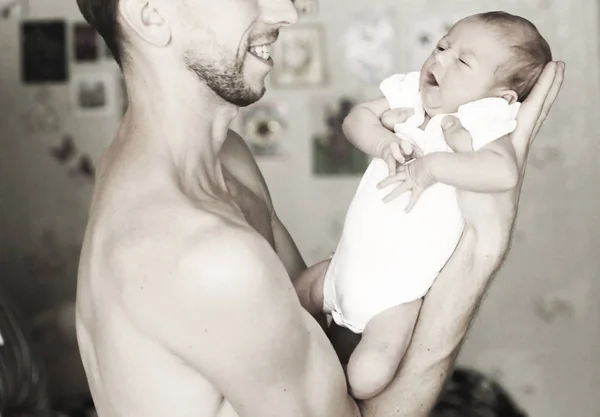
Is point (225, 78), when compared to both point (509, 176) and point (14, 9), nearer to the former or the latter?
point (509, 176)

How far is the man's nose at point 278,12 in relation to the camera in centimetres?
91

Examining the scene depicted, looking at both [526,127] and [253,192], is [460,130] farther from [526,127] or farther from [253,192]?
[253,192]

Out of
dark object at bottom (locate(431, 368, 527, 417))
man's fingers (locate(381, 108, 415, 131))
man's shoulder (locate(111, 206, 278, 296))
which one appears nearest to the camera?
man's shoulder (locate(111, 206, 278, 296))

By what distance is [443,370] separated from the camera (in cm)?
99

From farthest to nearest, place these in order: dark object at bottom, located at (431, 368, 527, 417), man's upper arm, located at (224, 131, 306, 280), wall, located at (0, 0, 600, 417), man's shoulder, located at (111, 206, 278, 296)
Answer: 1. wall, located at (0, 0, 600, 417)
2. dark object at bottom, located at (431, 368, 527, 417)
3. man's upper arm, located at (224, 131, 306, 280)
4. man's shoulder, located at (111, 206, 278, 296)

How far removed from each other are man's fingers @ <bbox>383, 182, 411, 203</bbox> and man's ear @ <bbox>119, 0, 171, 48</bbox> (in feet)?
1.03

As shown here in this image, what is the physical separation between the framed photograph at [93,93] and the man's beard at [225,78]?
146cm

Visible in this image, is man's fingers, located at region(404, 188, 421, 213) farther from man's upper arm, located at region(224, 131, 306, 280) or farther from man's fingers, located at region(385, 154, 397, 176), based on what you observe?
man's upper arm, located at region(224, 131, 306, 280)

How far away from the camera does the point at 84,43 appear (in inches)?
90.6

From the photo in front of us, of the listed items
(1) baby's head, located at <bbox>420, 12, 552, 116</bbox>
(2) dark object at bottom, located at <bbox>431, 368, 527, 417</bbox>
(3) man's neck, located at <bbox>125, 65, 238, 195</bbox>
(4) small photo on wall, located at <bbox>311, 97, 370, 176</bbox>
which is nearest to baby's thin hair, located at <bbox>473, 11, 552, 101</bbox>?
(1) baby's head, located at <bbox>420, 12, 552, 116</bbox>

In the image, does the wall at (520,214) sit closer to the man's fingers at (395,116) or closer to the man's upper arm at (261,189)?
the man's upper arm at (261,189)

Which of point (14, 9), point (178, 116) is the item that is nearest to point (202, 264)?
A: point (178, 116)

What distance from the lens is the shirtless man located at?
2.64 ft

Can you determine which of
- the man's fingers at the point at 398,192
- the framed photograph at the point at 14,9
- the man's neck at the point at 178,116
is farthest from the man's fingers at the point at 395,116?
the framed photograph at the point at 14,9
